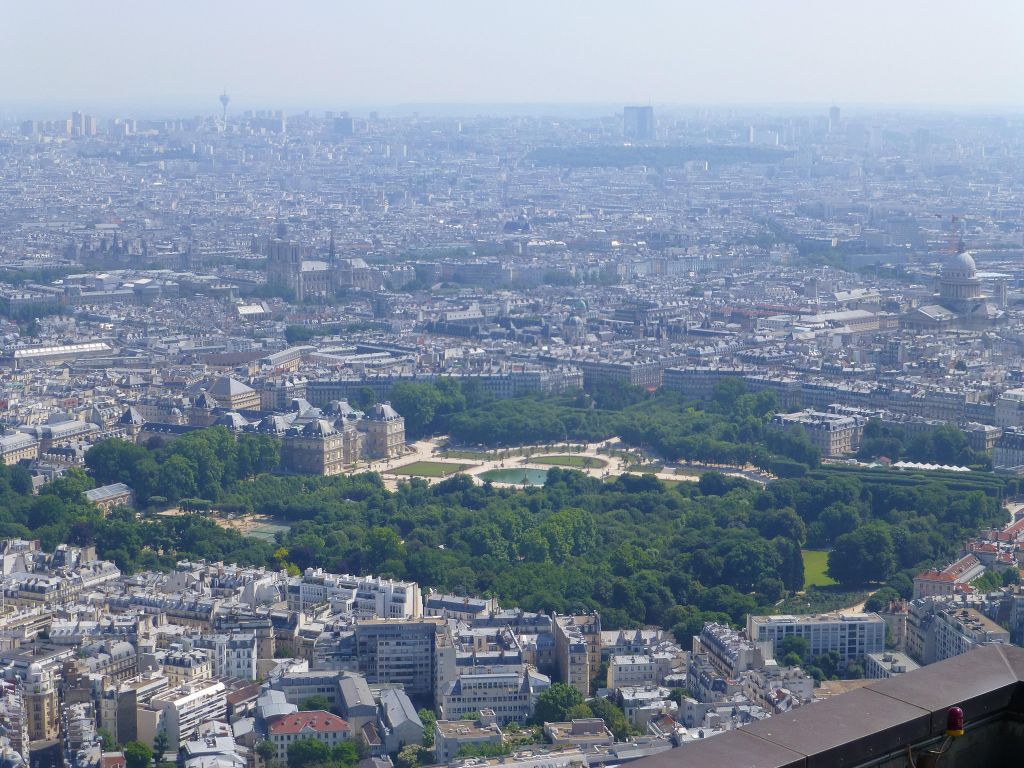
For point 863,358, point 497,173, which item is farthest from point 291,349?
point 497,173

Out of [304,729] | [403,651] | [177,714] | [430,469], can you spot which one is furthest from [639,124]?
[304,729]

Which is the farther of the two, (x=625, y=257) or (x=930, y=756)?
(x=625, y=257)

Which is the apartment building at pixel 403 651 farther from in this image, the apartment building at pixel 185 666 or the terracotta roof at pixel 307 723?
the terracotta roof at pixel 307 723

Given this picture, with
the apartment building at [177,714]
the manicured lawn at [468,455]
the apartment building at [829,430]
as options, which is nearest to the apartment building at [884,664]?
the apartment building at [177,714]

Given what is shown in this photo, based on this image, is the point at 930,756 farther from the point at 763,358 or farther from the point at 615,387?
the point at 763,358

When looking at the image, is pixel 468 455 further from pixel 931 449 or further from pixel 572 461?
pixel 931 449

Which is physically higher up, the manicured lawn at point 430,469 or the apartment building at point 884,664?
the apartment building at point 884,664

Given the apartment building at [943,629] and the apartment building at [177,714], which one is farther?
the apartment building at [943,629]

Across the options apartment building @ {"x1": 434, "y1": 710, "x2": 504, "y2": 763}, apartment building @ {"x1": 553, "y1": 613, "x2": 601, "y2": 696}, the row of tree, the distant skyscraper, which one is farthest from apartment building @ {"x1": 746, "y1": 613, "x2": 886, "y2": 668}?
the distant skyscraper
